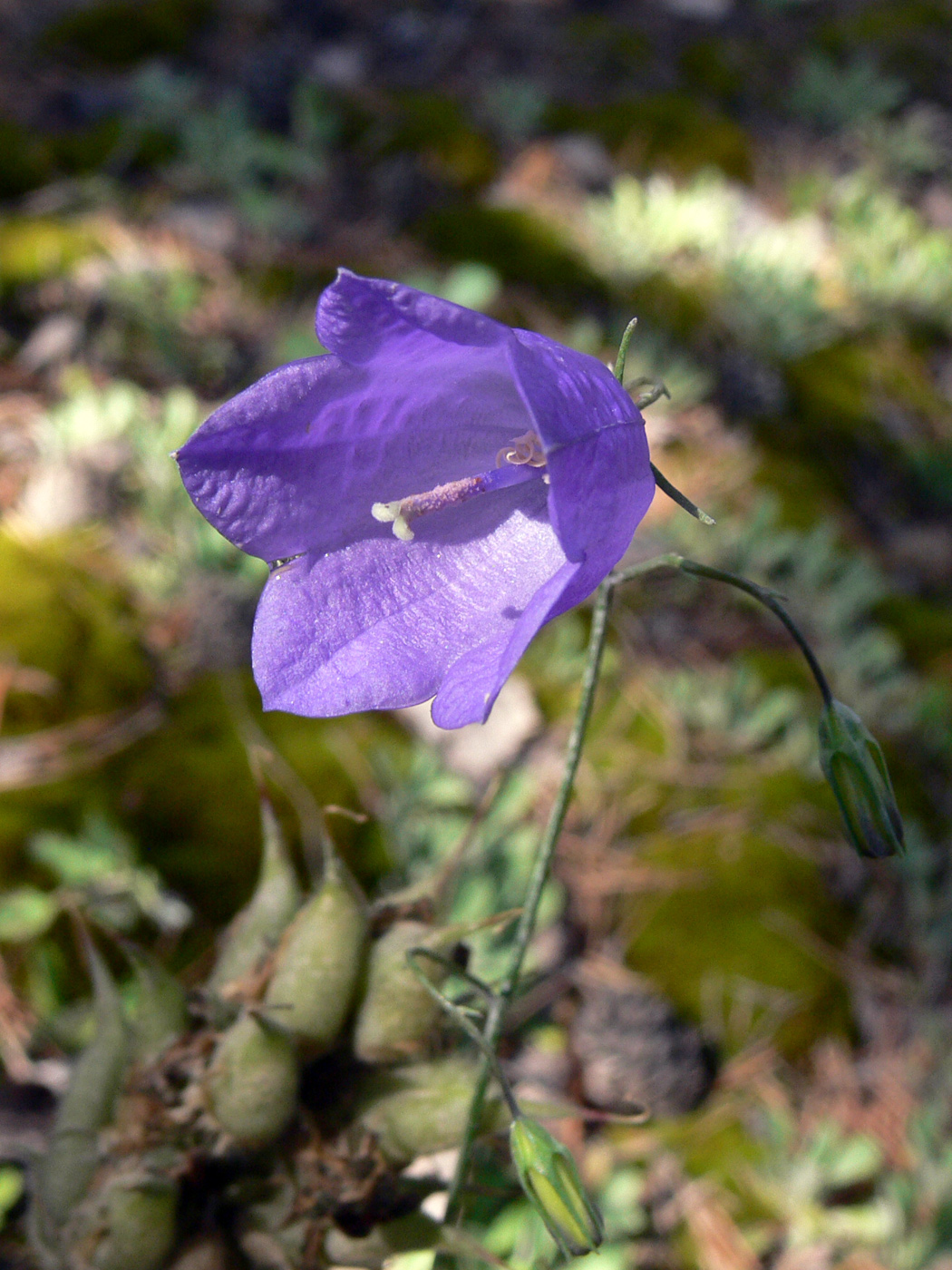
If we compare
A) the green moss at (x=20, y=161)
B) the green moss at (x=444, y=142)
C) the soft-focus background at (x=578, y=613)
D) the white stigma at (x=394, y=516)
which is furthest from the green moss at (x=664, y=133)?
the white stigma at (x=394, y=516)

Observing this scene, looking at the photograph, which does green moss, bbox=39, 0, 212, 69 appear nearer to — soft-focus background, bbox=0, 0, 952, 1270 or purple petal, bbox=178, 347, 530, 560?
soft-focus background, bbox=0, 0, 952, 1270

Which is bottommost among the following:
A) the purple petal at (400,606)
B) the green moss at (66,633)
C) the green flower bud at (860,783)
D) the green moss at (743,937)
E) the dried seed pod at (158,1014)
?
the green moss at (743,937)

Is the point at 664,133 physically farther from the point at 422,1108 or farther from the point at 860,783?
the point at 422,1108

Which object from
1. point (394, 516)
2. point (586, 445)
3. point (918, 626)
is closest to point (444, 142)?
point (918, 626)

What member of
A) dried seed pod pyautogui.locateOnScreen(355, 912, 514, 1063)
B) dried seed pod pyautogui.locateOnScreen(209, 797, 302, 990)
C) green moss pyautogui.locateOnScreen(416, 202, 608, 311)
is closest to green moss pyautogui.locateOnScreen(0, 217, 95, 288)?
green moss pyautogui.locateOnScreen(416, 202, 608, 311)

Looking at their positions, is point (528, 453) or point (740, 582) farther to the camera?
point (528, 453)

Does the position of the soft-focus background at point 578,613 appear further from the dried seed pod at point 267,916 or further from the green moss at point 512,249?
the dried seed pod at point 267,916
